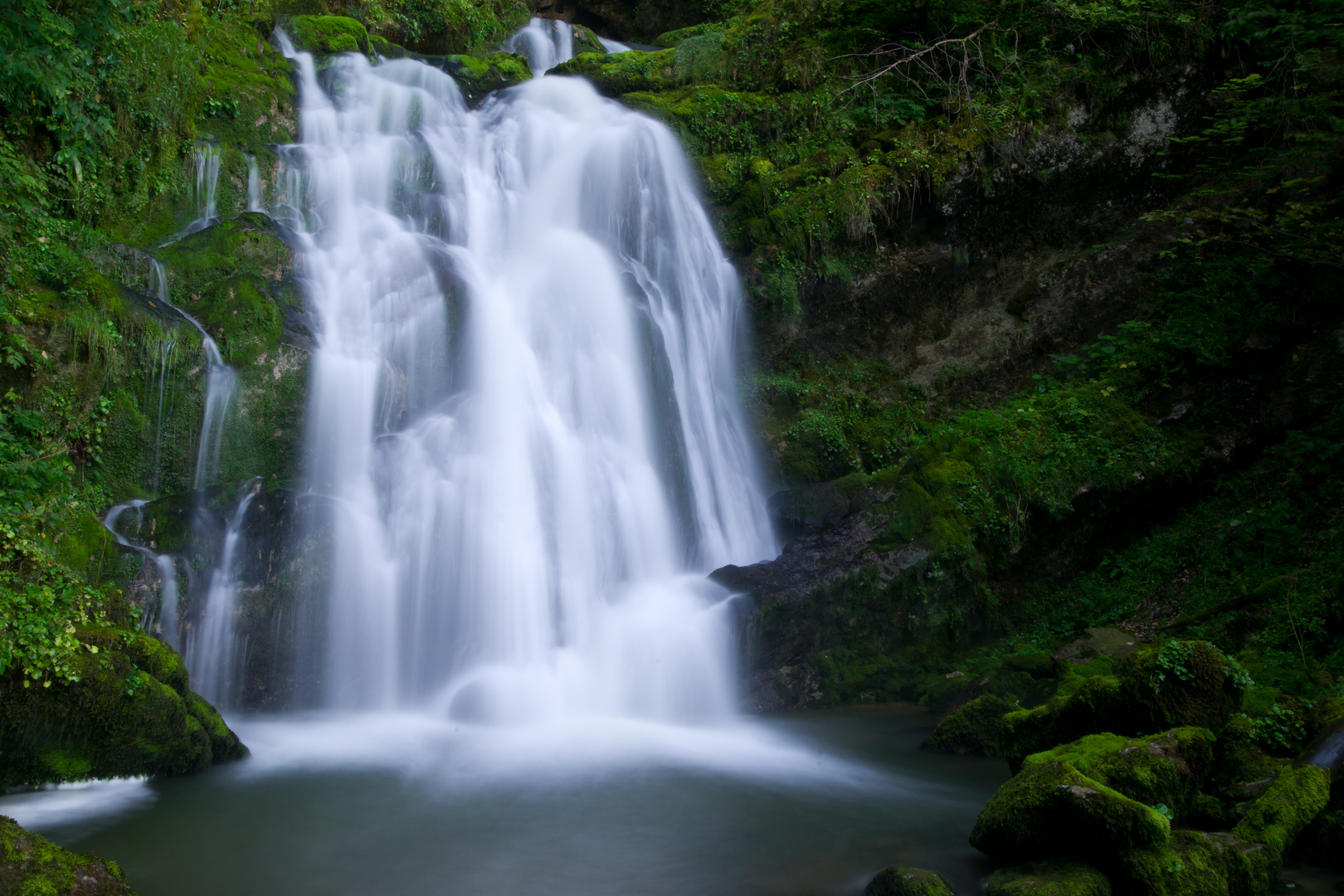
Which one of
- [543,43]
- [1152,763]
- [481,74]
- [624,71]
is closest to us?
[1152,763]

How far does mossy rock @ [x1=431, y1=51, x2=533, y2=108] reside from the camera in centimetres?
1470

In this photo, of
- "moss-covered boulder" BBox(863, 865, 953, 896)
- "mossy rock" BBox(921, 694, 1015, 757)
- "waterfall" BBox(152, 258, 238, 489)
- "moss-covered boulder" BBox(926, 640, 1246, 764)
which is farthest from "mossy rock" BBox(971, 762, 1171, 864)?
"waterfall" BBox(152, 258, 238, 489)

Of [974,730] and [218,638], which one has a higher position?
[218,638]

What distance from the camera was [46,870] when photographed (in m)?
3.62

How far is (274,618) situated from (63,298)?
370cm

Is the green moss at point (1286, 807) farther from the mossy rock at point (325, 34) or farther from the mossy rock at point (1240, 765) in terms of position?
the mossy rock at point (325, 34)

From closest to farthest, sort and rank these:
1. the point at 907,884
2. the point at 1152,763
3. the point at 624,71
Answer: the point at 907,884 < the point at 1152,763 < the point at 624,71

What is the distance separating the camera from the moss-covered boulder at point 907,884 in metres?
3.79

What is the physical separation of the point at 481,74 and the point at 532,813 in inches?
539

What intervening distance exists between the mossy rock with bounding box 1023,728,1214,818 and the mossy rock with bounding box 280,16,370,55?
49.1ft

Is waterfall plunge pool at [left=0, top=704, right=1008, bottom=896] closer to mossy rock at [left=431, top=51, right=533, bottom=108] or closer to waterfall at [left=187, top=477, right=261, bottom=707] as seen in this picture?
waterfall at [left=187, top=477, right=261, bottom=707]

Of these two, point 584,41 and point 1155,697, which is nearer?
point 1155,697

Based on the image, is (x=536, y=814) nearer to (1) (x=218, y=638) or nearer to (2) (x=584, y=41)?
(1) (x=218, y=638)

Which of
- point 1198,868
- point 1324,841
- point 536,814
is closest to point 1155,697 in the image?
point 1324,841
